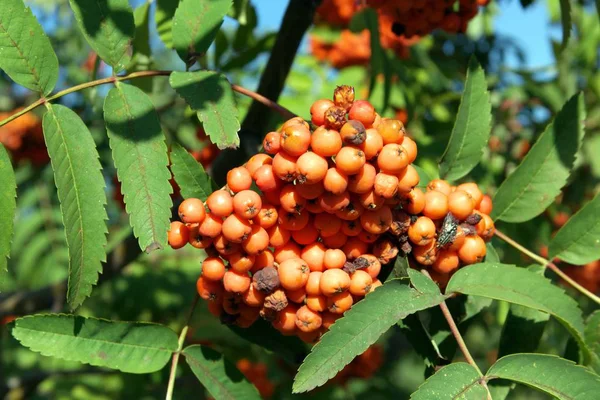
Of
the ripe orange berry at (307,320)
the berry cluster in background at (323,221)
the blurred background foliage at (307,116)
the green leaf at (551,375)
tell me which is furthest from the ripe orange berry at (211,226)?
the blurred background foliage at (307,116)

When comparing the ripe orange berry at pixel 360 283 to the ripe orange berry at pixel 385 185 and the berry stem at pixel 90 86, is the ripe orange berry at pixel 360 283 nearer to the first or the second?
the ripe orange berry at pixel 385 185

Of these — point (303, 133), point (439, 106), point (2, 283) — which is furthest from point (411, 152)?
point (439, 106)

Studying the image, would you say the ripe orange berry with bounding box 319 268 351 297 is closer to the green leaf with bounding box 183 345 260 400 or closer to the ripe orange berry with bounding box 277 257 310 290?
the ripe orange berry with bounding box 277 257 310 290

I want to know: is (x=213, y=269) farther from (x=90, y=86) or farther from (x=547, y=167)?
(x=547, y=167)

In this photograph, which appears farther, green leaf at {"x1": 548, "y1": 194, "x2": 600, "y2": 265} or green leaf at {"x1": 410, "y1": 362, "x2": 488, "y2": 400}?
green leaf at {"x1": 548, "y1": 194, "x2": 600, "y2": 265}

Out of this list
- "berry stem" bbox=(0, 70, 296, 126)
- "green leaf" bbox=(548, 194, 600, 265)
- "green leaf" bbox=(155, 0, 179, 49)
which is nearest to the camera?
"berry stem" bbox=(0, 70, 296, 126)

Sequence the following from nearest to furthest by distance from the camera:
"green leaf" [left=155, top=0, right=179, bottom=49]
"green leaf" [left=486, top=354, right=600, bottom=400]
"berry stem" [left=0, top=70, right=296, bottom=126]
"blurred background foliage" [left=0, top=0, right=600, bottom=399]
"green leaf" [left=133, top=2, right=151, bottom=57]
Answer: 1. "green leaf" [left=486, top=354, right=600, bottom=400]
2. "berry stem" [left=0, top=70, right=296, bottom=126]
3. "green leaf" [left=155, top=0, right=179, bottom=49]
4. "green leaf" [left=133, top=2, right=151, bottom=57]
5. "blurred background foliage" [left=0, top=0, right=600, bottom=399]

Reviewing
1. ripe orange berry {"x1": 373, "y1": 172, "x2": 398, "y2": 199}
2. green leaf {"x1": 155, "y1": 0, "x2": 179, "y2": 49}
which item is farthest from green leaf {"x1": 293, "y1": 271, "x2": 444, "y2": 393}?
green leaf {"x1": 155, "y1": 0, "x2": 179, "y2": 49}

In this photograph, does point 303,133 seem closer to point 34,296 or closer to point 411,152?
point 411,152
